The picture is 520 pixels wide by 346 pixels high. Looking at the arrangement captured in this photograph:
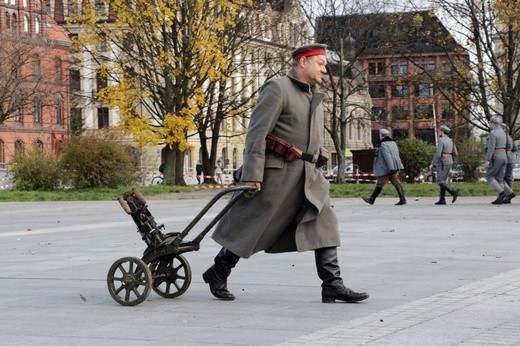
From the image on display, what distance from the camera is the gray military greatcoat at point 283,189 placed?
32.1 ft

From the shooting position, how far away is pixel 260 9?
52719 millimetres

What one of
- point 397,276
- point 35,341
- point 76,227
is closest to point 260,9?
point 76,227

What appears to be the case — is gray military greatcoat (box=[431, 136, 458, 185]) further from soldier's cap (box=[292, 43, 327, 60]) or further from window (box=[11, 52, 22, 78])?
window (box=[11, 52, 22, 78])

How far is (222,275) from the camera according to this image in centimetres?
1016

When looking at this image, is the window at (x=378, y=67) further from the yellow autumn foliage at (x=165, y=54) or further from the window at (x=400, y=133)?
the window at (x=400, y=133)

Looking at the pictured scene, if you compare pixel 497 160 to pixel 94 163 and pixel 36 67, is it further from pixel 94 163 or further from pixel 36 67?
pixel 36 67

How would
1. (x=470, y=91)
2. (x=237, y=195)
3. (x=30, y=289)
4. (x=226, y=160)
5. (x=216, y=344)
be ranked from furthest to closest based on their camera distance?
(x=226, y=160) < (x=470, y=91) < (x=30, y=289) < (x=237, y=195) < (x=216, y=344)

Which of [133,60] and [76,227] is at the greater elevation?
[133,60]

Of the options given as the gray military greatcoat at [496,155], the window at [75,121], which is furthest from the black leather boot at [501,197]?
the window at [75,121]

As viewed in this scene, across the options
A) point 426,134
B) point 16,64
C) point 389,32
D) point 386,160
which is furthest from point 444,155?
point 426,134

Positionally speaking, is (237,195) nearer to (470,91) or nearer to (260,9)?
(470,91)

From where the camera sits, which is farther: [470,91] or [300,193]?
[470,91]

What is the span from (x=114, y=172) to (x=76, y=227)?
23.8 m

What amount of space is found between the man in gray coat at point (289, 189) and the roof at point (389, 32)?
1266 inches
